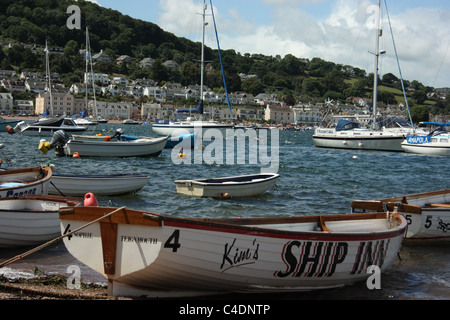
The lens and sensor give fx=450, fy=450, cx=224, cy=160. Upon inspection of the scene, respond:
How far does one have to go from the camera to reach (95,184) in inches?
613

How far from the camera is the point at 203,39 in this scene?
53625 mm

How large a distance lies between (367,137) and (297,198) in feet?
109

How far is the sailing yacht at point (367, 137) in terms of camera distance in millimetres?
46938

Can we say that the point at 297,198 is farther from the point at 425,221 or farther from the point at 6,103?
the point at 6,103

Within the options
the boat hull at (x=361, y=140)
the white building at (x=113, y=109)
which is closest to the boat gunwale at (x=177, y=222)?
the boat hull at (x=361, y=140)

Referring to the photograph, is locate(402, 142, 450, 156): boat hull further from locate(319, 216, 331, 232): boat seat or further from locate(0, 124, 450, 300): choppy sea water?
locate(319, 216, 331, 232): boat seat

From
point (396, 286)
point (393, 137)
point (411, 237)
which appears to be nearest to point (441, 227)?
point (411, 237)

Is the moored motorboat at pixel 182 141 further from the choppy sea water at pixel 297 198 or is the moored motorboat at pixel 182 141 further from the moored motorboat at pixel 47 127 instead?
the moored motorboat at pixel 47 127

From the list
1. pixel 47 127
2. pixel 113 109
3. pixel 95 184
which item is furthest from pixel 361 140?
pixel 113 109

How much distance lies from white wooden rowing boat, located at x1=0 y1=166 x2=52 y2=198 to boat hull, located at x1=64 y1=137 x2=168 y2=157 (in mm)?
16053

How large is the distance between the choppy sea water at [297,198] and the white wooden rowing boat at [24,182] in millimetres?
1685

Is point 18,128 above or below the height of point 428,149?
above

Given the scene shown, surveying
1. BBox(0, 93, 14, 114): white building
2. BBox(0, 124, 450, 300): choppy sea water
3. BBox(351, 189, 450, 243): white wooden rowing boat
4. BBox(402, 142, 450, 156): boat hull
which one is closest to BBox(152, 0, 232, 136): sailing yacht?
BBox(0, 124, 450, 300): choppy sea water
